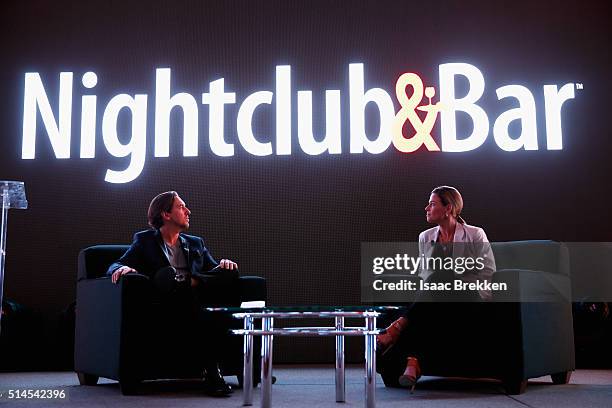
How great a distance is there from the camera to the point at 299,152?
544cm

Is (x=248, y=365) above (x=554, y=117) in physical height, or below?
below

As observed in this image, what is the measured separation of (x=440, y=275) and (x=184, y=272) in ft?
4.42

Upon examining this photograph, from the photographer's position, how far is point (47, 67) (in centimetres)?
562

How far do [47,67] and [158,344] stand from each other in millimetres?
3001

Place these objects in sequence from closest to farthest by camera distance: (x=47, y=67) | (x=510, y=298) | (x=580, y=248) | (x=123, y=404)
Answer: (x=123, y=404), (x=510, y=298), (x=580, y=248), (x=47, y=67)

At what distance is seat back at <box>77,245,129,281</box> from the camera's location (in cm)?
398

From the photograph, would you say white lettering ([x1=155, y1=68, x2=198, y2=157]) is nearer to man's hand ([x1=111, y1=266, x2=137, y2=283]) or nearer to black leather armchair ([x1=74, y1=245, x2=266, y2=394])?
black leather armchair ([x1=74, y1=245, x2=266, y2=394])

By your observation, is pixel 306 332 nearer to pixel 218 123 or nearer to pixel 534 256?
pixel 534 256

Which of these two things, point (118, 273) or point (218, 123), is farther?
point (218, 123)

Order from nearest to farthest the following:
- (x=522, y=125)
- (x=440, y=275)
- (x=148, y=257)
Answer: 1. (x=440, y=275)
2. (x=148, y=257)
3. (x=522, y=125)

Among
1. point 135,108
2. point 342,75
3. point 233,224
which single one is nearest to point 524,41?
point 342,75

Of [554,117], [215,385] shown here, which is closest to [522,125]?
[554,117]

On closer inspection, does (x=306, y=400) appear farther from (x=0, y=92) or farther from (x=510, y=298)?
(x=0, y=92)

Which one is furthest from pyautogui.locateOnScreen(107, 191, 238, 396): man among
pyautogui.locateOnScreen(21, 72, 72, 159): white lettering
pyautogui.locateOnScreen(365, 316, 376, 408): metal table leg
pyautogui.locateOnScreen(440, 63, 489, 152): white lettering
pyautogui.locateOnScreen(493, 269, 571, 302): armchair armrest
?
pyautogui.locateOnScreen(440, 63, 489, 152): white lettering
